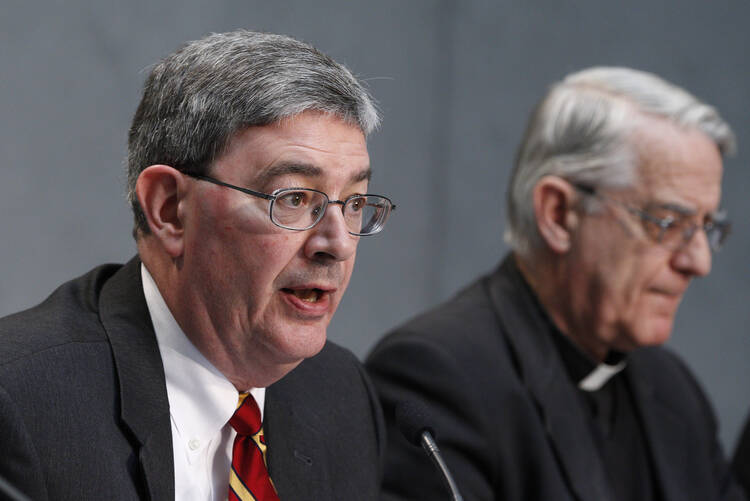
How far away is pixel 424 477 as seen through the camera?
6.42ft

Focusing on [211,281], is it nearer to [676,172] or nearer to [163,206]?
[163,206]

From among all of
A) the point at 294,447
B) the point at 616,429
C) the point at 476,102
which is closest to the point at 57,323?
the point at 294,447

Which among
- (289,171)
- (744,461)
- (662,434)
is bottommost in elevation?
(744,461)

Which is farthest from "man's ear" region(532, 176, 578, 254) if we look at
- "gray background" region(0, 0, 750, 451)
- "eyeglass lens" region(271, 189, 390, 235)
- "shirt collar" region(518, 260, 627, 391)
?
"eyeglass lens" region(271, 189, 390, 235)

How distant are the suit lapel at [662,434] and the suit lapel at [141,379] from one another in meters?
1.45

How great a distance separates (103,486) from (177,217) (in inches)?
15.5

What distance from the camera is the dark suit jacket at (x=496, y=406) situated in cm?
200

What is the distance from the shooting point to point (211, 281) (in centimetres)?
139

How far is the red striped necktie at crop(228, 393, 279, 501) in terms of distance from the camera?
1424mm

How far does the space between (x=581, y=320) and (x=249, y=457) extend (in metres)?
1.13

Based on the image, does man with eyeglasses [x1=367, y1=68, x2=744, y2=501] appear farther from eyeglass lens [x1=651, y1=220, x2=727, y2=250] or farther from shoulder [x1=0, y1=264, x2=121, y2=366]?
shoulder [x1=0, y1=264, x2=121, y2=366]

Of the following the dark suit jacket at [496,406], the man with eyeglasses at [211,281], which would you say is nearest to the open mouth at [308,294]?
the man with eyeglasses at [211,281]

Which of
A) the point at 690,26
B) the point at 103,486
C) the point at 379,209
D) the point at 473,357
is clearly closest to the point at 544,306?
the point at 473,357

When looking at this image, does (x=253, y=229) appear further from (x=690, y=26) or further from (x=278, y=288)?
(x=690, y=26)
